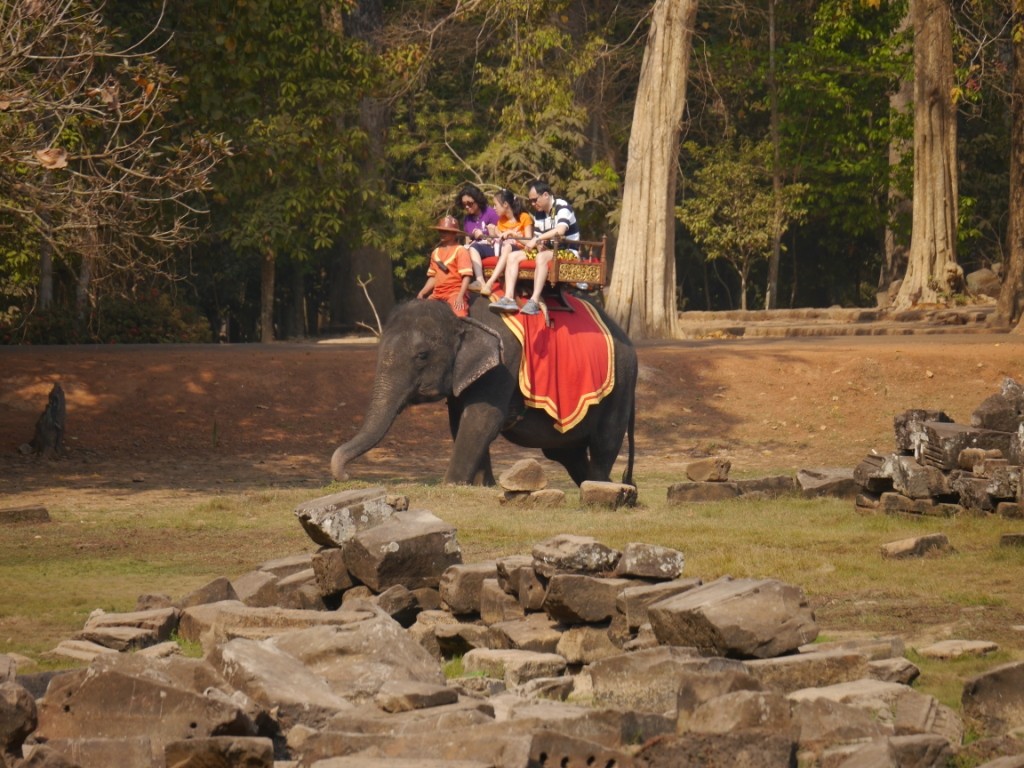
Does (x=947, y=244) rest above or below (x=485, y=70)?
below

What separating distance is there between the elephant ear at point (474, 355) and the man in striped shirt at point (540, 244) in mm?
271

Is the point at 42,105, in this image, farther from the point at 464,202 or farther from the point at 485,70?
the point at 485,70

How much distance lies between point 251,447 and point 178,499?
16.2 ft

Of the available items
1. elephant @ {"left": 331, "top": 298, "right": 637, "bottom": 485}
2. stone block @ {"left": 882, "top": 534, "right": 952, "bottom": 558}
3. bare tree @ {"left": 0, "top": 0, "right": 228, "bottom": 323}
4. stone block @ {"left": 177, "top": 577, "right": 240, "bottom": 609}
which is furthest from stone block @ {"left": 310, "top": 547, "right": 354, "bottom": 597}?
bare tree @ {"left": 0, "top": 0, "right": 228, "bottom": 323}

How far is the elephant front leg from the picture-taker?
13906 mm

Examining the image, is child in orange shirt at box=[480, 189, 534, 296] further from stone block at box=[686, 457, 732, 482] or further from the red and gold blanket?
stone block at box=[686, 457, 732, 482]

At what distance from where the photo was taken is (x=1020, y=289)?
83.3 ft

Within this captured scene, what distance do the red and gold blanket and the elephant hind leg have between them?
3.00 ft

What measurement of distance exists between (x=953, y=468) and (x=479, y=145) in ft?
68.1

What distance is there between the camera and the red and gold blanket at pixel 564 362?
14.0 metres

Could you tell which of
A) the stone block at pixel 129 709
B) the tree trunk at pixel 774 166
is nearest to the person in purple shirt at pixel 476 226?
the stone block at pixel 129 709

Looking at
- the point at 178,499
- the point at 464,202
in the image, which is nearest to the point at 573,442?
the point at 464,202

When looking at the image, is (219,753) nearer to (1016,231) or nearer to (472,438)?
(472,438)

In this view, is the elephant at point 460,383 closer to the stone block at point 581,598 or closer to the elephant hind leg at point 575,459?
the elephant hind leg at point 575,459
